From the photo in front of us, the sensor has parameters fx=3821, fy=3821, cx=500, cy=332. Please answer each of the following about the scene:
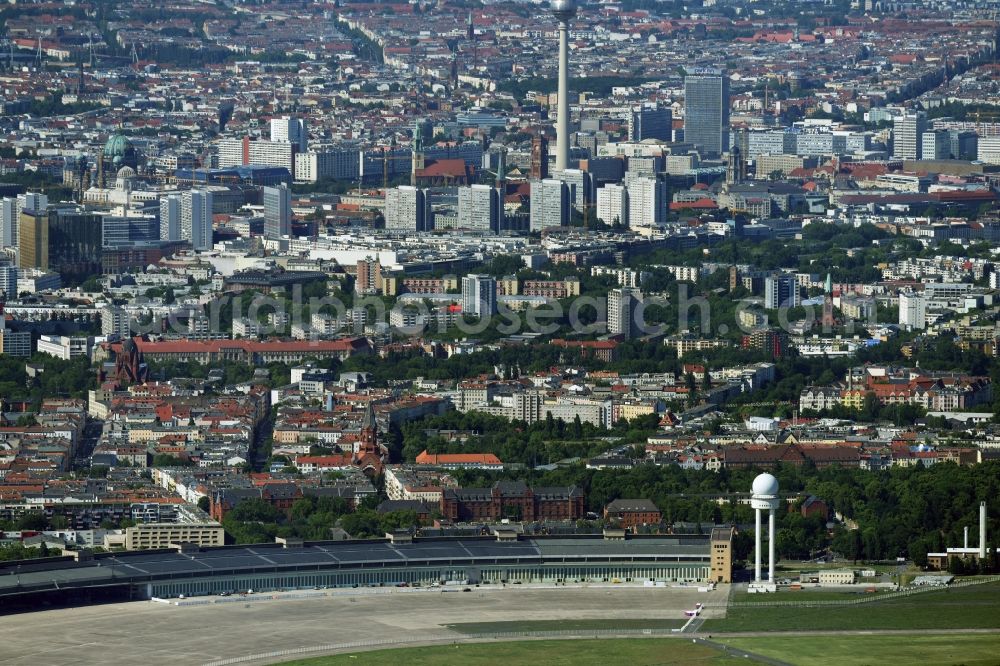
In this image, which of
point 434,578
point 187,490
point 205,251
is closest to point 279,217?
point 205,251

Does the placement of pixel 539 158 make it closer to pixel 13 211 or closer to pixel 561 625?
pixel 13 211

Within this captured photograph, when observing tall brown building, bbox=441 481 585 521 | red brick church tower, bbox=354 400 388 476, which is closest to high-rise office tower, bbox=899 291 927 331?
red brick church tower, bbox=354 400 388 476

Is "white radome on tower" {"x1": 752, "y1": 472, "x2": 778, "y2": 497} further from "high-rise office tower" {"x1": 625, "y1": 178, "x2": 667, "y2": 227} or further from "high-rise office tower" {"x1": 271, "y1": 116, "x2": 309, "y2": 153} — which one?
"high-rise office tower" {"x1": 271, "y1": 116, "x2": 309, "y2": 153}

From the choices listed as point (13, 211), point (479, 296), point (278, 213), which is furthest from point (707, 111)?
point (479, 296)

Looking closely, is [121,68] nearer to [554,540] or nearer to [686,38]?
[686,38]

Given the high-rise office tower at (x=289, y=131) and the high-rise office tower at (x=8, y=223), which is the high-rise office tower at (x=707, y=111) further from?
the high-rise office tower at (x=8, y=223)

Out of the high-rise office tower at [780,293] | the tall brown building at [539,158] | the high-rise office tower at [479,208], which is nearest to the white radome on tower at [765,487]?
the high-rise office tower at [780,293]
